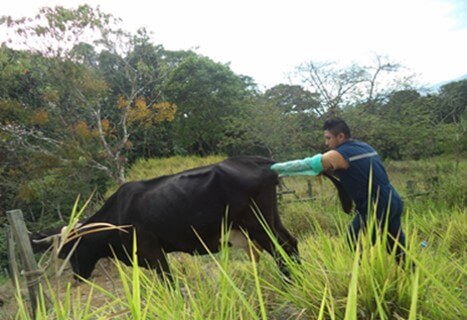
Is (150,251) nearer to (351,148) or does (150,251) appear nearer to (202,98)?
(351,148)

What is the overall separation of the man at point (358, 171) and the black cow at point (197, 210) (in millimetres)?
854

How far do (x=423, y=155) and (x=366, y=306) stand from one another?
47.8 feet

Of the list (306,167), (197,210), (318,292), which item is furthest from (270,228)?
(318,292)

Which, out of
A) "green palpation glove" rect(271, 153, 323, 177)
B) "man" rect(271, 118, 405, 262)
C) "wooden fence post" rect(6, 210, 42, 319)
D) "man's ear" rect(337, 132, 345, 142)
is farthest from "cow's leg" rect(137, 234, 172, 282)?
"man's ear" rect(337, 132, 345, 142)

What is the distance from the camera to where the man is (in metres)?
2.77

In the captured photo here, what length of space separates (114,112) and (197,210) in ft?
48.1

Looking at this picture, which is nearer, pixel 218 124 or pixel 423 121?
pixel 423 121

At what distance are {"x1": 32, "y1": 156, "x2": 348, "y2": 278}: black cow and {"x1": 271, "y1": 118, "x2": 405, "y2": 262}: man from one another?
0.85 meters

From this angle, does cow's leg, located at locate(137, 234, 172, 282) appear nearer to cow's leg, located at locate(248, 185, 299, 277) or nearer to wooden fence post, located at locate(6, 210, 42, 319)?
cow's leg, located at locate(248, 185, 299, 277)

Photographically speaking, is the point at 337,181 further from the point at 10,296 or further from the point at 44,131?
the point at 44,131

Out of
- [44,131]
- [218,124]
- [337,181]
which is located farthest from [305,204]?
[218,124]

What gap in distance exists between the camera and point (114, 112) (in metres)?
17.2

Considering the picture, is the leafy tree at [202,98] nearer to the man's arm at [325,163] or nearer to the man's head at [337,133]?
the man's head at [337,133]

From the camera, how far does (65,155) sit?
11.1 m
